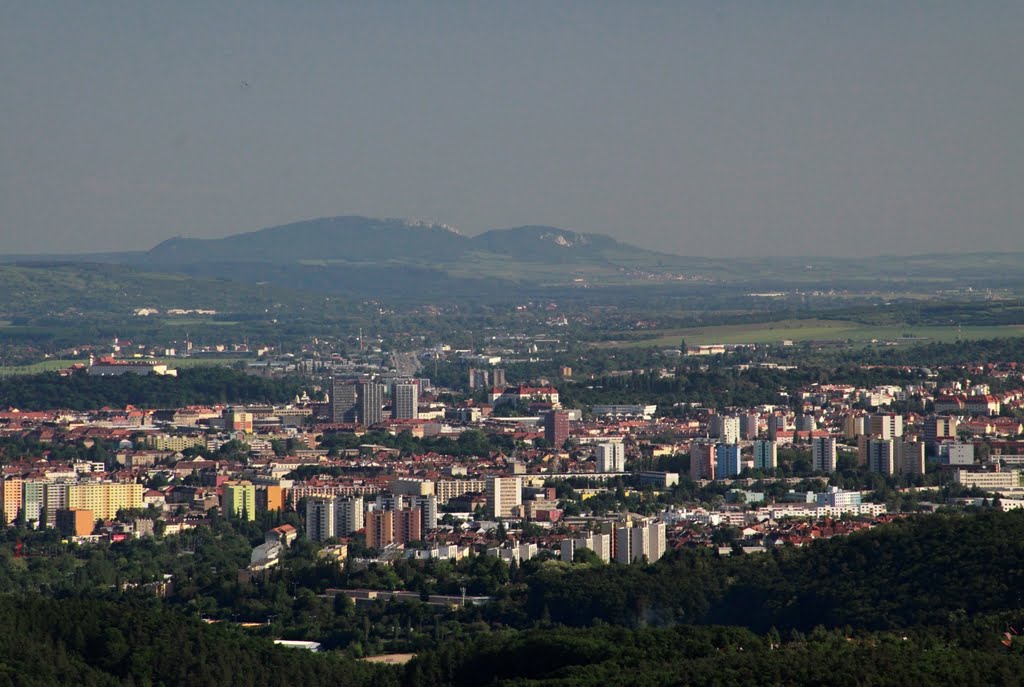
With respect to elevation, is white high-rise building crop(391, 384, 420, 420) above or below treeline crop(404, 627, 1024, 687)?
below

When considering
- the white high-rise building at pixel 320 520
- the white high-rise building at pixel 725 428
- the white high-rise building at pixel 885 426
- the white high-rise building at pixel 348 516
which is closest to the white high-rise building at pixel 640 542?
the white high-rise building at pixel 348 516

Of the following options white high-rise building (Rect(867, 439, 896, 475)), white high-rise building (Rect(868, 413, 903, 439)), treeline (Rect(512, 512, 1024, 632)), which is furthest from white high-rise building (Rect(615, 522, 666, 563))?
white high-rise building (Rect(868, 413, 903, 439))

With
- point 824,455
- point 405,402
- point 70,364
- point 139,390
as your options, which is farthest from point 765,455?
point 70,364

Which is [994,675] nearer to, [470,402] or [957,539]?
[957,539]

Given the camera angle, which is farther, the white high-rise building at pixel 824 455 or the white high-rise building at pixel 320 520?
the white high-rise building at pixel 824 455

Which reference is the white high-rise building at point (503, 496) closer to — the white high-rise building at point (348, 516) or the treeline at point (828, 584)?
the white high-rise building at point (348, 516)

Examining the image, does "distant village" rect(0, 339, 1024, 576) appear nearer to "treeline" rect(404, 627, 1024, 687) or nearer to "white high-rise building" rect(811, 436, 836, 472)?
"white high-rise building" rect(811, 436, 836, 472)

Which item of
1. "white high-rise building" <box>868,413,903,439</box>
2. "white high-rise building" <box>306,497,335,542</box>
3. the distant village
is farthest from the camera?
"white high-rise building" <box>868,413,903,439</box>
